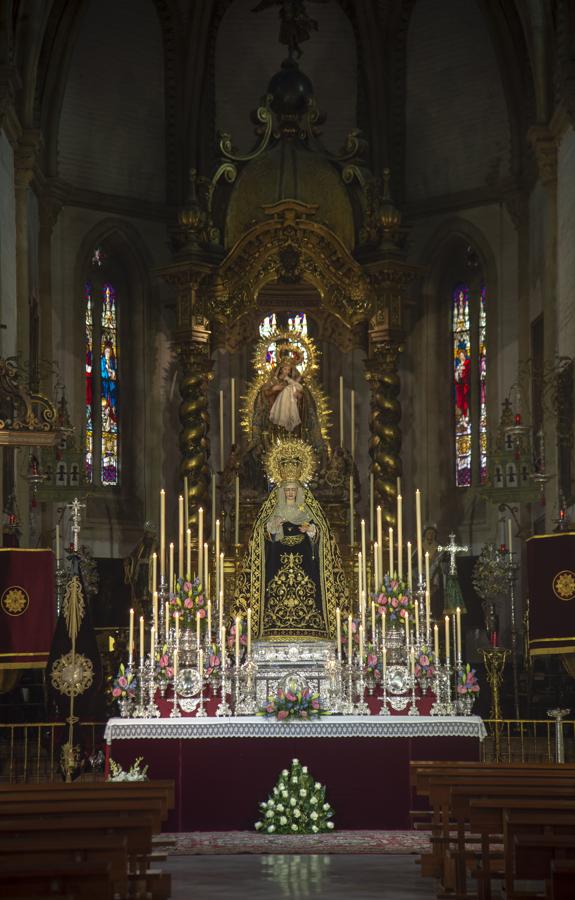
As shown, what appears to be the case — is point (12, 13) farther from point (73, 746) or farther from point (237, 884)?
point (237, 884)

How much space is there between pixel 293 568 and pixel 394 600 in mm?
1351

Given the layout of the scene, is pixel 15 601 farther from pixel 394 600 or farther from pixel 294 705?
pixel 394 600

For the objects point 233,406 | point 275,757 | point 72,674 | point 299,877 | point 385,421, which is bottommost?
point 299,877

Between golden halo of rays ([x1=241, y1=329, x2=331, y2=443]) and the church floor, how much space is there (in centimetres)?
1213

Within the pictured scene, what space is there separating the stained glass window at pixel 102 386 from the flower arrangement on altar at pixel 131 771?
12023 mm

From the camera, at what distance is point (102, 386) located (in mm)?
29234

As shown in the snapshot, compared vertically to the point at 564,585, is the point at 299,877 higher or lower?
lower

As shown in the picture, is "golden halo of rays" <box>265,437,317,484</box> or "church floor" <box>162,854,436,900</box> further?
"golden halo of rays" <box>265,437,317,484</box>

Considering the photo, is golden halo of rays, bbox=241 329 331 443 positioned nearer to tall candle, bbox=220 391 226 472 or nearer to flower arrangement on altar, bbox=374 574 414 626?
tall candle, bbox=220 391 226 472

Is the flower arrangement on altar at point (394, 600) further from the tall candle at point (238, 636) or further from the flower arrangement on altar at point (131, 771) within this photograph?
the flower arrangement on altar at point (131, 771)

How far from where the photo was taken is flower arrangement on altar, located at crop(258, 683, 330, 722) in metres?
17.1

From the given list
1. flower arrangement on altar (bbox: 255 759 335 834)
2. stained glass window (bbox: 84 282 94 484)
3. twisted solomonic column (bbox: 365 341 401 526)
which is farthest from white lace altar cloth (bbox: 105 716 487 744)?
stained glass window (bbox: 84 282 94 484)

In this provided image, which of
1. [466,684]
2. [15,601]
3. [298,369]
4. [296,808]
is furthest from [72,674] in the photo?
[298,369]

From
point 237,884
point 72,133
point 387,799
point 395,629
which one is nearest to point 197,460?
point 72,133
